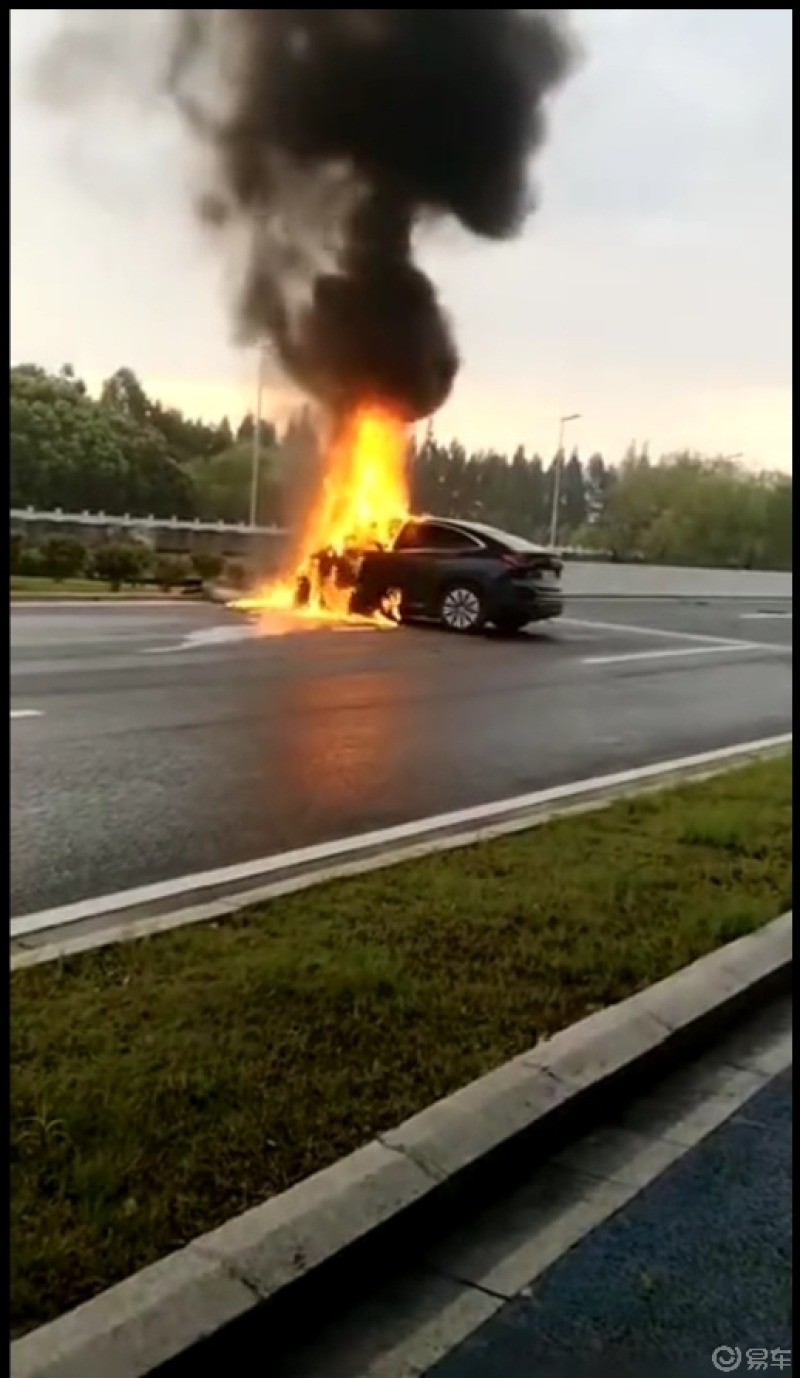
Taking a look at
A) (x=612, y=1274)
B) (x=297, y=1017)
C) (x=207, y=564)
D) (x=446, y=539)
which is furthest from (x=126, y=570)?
(x=612, y=1274)

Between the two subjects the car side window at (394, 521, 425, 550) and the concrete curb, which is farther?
the car side window at (394, 521, 425, 550)

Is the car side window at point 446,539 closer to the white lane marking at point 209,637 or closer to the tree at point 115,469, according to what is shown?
the white lane marking at point 209,637

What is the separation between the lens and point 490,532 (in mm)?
11469

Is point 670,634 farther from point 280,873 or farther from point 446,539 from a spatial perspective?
point 280,873

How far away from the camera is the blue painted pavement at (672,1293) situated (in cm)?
147

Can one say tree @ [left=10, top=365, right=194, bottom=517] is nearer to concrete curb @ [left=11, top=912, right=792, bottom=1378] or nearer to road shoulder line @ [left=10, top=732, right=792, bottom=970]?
road shoulder line @ [left=10, top=732, right=792, bottom=970]

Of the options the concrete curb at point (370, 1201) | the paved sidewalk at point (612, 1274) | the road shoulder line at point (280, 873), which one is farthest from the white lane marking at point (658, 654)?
the paved sidewalk at point (612, 1274)

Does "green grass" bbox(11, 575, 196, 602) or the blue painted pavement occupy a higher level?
"green grass" bbox(11, 575, 196, 602)

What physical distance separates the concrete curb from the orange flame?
10.2m

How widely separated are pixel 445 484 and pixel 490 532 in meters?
1.12

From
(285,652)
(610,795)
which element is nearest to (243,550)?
(285,652)

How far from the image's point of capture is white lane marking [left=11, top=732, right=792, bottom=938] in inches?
121

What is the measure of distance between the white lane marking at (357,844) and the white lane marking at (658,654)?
156 inches

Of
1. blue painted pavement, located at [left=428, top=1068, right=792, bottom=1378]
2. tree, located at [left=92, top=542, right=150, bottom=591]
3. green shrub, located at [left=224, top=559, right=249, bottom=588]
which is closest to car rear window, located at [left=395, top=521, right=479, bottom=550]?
green shrub, located at [left=224, top=559, right=249, bottom=588]
